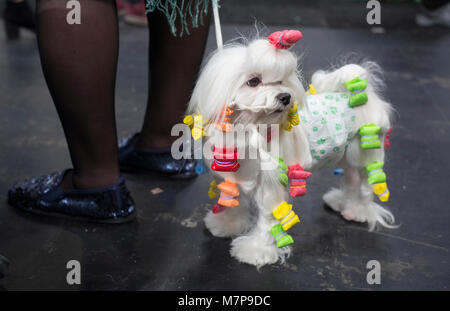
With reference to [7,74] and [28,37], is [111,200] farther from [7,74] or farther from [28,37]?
[28,37]

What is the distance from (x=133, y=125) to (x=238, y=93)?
0.98m

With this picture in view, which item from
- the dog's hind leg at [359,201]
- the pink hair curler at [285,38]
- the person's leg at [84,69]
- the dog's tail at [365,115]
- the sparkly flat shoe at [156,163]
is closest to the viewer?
the pink hair curler at [285,38]

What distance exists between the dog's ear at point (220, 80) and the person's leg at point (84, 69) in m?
0.27

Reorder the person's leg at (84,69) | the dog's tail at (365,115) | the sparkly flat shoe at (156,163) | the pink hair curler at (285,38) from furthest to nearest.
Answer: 1. the sparkly flat shoe at (156,163)
2. the dog's tail at (365,115)
3. the person's leg at (84,69)
4. the pink hair curler at (285,38)

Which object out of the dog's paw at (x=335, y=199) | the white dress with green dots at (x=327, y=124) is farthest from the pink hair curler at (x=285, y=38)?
the dog's paw at (x=335, y=199)

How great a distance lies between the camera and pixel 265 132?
3.26ft

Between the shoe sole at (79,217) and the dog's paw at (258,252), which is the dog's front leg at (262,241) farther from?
the shoe sole at (79,217)

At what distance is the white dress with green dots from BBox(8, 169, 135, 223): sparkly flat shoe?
1.66 feet

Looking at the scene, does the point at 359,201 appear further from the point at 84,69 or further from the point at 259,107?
the point at 84,69

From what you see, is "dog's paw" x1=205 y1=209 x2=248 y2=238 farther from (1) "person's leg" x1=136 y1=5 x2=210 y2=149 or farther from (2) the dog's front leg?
(1) "person's leg" x1=136 y1=5 x2=210 y2=149

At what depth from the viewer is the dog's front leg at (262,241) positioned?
3.53ft

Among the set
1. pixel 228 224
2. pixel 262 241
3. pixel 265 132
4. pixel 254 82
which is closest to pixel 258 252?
pixel 262 241

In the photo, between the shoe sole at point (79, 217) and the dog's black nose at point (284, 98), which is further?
the shoe sole at point (79, 217)

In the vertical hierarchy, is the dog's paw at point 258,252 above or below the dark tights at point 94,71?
below
